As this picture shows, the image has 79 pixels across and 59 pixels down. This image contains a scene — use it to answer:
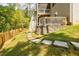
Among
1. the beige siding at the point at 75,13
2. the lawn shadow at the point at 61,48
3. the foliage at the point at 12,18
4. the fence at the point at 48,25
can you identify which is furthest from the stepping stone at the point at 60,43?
the foliage at the point at 12,18

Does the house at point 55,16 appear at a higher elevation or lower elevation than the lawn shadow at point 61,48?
higher

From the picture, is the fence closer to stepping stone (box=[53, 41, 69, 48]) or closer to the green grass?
the green grass

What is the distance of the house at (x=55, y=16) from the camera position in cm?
399

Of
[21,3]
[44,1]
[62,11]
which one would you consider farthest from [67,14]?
[21,3]

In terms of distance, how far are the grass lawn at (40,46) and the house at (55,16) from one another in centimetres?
9

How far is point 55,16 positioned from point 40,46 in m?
0.48

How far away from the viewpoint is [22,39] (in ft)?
13.1

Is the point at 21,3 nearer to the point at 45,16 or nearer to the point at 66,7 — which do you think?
Answer: the point at 45,16

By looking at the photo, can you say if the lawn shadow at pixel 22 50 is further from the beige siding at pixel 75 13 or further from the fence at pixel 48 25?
the beige siding at pixel 75 13

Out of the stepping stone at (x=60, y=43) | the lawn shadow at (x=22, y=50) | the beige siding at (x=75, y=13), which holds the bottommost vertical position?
the lawn shadow at (x=22, y=50)

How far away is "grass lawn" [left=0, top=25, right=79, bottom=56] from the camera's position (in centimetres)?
391

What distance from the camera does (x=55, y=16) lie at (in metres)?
4.00

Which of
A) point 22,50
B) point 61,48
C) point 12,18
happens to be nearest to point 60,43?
point 61,48

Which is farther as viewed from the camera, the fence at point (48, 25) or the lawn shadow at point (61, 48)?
the fence at point (48, 25)
